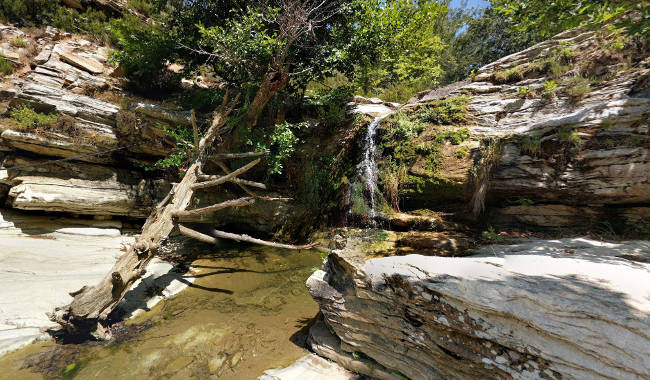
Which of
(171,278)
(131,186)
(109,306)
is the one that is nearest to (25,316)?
(109,306)

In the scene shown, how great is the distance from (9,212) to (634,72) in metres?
15.3

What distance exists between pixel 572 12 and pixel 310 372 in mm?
7553

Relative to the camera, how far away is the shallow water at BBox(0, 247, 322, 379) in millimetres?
2939

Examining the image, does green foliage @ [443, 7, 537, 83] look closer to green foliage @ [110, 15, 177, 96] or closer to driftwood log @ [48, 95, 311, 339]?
green foliage @ [110, 15, 177, 96]

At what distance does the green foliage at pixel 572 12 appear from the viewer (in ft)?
12.3

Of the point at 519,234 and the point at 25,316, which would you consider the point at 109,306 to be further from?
the point at 519,234

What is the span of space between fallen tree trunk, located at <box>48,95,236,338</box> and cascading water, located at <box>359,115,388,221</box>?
178 inches

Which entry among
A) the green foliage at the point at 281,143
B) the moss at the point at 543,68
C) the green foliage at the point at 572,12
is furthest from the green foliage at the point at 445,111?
the green foliage at the point at 281,143

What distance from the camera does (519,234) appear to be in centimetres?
473

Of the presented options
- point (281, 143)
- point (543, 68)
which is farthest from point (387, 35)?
point (281, 143)

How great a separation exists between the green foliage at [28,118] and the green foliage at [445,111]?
405 inches

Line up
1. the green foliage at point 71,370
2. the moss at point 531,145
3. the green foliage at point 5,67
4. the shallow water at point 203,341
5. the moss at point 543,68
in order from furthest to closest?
the green foliage at point 5,67 < the moss at point 543,68 < the moss at point 531,145 < the shallow water at point 203,341 < the green foliage at point 71,370

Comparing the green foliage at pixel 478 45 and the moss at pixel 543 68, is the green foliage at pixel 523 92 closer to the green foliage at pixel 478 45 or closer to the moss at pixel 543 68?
the moss at pixel 543 68

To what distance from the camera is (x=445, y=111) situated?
259 inches
